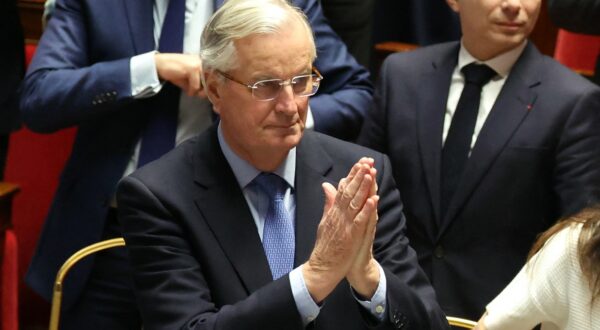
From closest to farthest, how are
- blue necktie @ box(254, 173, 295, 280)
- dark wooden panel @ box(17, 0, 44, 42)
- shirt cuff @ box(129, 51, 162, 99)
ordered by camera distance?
blue necktie @ box(254, 173, 295, 280)
shirt cuff @ box(129, 51, 162, 99)
dark wooden panel @ box(17, 0, 44, 42)

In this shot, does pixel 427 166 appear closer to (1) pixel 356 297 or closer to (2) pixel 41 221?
(1) pixel 356 297

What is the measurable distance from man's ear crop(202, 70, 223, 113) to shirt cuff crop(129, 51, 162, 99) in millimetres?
367

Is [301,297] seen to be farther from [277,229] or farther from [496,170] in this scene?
[496,170]

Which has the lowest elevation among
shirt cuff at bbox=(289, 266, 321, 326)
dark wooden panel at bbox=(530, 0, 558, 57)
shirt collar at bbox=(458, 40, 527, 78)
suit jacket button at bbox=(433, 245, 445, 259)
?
dark wooden panel at bbox=(530, 0, 558, 57)

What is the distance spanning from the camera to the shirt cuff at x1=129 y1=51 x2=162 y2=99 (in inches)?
91.4

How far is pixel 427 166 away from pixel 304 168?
1.95ft

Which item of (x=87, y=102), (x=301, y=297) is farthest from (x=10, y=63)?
(x=301, y=297)

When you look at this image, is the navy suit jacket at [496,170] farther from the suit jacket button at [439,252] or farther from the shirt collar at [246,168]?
the shirt collar at [246,168]

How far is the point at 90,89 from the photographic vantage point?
7.66 ft

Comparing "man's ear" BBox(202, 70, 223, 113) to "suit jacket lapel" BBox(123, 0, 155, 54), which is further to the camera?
"suit jacket lapel" BBox(123, 0, 155, 54)

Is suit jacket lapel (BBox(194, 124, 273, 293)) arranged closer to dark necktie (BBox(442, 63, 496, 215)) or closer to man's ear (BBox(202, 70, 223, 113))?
man's ear (BBox(202, 70, 223, 113))

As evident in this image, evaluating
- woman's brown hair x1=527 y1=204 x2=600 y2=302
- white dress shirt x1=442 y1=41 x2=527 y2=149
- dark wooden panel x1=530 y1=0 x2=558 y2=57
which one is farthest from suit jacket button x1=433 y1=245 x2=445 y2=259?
dark wooden panel x1=530 y1=0 x2=558 y2=57

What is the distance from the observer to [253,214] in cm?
195

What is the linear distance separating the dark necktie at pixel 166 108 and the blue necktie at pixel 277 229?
48 cm
